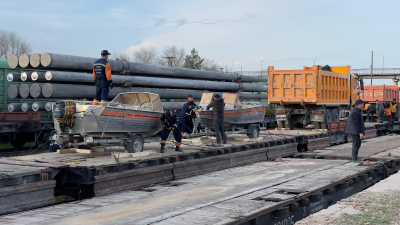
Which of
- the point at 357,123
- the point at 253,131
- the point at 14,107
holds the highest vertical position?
the point at 14,107

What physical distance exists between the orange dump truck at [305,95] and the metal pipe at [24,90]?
9.39 meters

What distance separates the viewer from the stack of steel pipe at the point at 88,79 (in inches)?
626

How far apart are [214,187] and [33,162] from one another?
3.68 meters

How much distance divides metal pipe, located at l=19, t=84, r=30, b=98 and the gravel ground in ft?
39.5

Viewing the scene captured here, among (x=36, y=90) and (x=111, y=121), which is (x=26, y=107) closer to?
(x=36, y=90)

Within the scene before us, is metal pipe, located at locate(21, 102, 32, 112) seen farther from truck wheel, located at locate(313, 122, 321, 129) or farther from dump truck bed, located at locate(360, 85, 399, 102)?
dump truck bed, located at locate(360, 85, 399, 102)

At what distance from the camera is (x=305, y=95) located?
1778 centimetres

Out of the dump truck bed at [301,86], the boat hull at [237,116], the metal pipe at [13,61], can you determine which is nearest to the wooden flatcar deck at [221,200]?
the boat hull at [237,116]

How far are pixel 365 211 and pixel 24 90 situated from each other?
1274 centimetres

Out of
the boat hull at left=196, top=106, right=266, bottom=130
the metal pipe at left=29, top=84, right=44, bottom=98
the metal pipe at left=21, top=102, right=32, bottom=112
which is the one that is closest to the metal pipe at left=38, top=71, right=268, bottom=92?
the metal pipe at left=29, top=84, right=44, bottom=98

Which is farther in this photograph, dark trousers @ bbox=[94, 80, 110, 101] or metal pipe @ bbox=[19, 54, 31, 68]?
metal pipe @ bbox=[19, 54, 31, 68]

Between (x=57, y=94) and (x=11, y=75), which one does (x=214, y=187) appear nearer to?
(x=57, y=94)

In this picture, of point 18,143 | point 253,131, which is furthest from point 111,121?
point 18,143

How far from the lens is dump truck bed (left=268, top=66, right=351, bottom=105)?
57.8 feet
